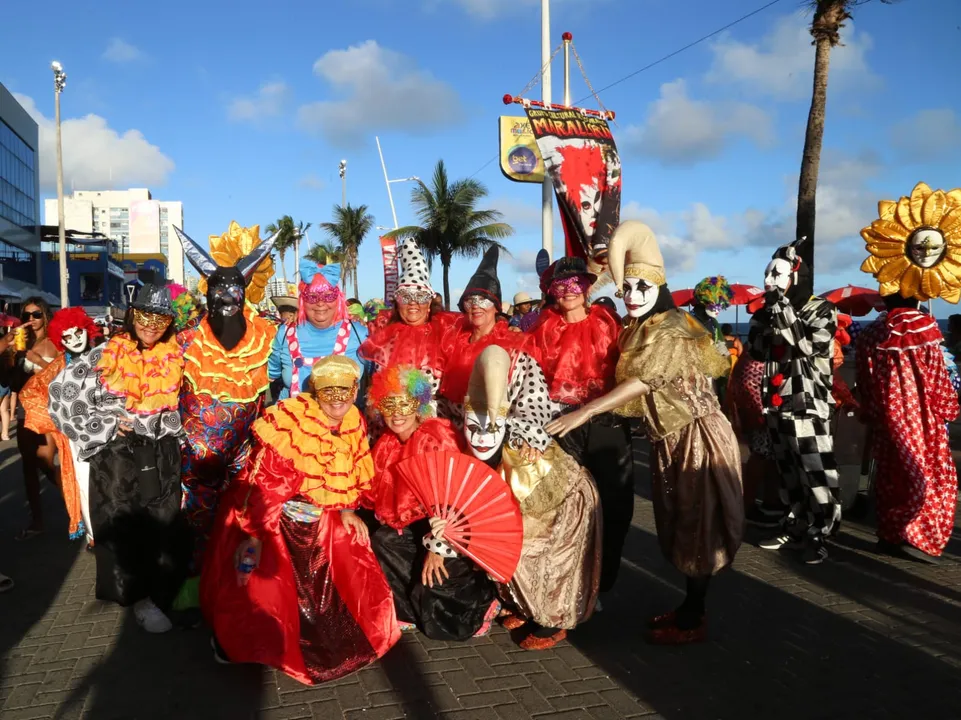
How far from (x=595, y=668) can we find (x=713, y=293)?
18.3 feet

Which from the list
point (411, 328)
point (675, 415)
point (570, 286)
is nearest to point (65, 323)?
point (411, 328)

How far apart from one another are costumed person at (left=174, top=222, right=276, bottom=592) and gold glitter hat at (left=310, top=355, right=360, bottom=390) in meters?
0.79

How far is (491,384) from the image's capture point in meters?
3.42

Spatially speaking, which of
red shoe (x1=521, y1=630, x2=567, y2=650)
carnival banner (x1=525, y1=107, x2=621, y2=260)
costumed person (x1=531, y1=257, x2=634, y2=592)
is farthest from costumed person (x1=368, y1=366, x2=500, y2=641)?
carnival banner (x1=525, y1=107, x2=621, y2=260)

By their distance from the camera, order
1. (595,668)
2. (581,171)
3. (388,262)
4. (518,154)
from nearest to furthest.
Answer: (595,668) → (388,262) → (581,171) → (518,154)

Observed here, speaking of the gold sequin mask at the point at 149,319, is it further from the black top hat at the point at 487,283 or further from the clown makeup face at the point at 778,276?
the clown makeup face at the point at 778,276

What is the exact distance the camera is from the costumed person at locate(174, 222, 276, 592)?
4172 mm

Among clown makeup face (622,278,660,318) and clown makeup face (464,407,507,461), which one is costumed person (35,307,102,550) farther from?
clown makeup face (622,278,660,318)

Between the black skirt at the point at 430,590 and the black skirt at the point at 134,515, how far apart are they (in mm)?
1198

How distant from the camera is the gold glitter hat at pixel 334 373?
142 inches

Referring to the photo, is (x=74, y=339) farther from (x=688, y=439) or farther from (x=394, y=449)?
(x=688, y=439)

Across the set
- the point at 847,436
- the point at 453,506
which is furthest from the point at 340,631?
the point at 847,436

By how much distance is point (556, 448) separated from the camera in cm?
372

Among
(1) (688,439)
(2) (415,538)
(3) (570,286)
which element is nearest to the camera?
(1) (688,439)
